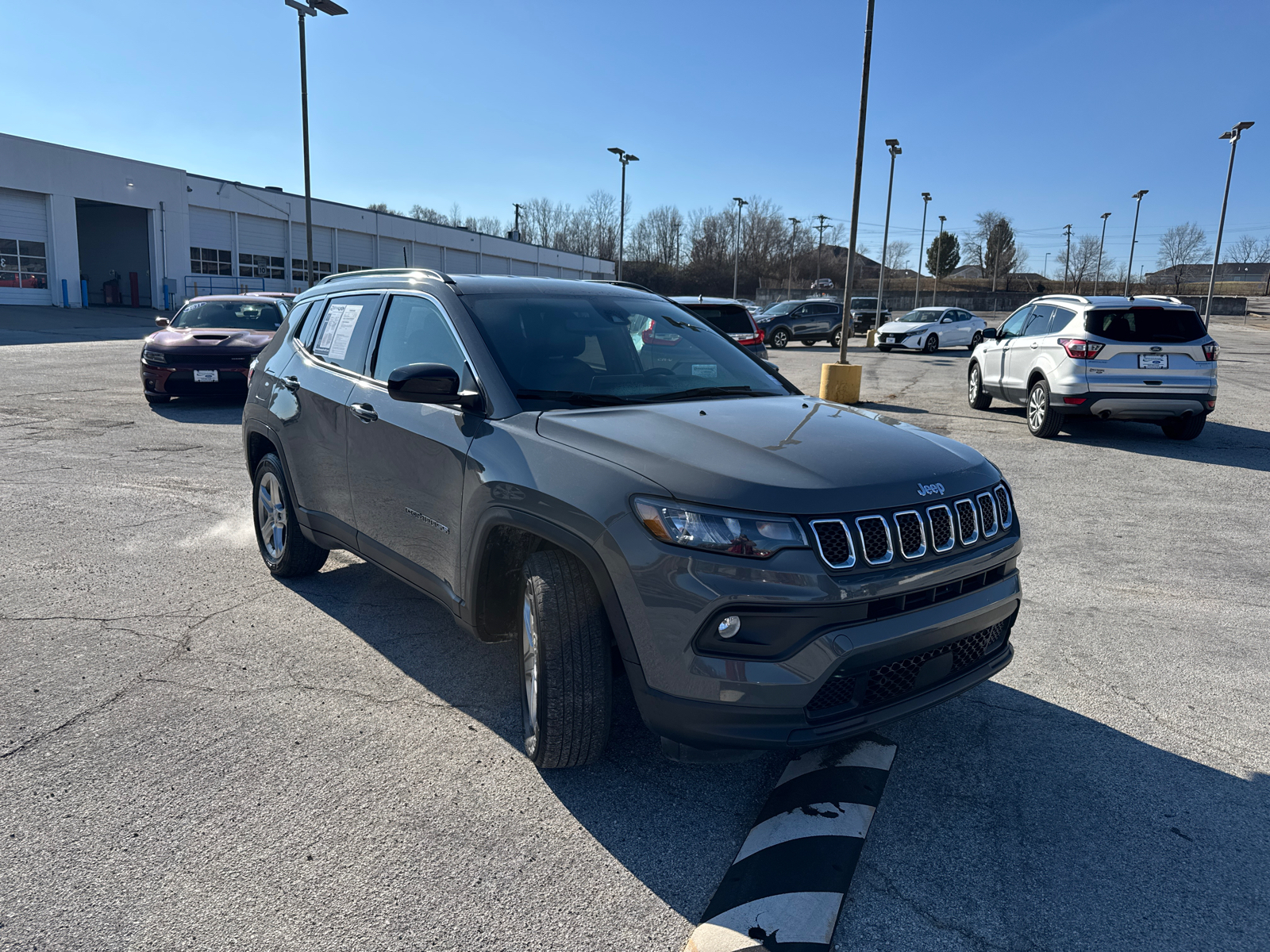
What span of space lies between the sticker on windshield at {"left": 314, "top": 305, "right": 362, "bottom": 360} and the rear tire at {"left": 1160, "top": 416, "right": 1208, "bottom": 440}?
10399 millimetres

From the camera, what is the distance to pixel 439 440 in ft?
11.5

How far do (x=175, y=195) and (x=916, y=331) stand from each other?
34072mm

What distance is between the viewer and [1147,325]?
10.4 meters

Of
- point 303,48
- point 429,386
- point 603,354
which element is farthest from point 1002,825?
point 303,48

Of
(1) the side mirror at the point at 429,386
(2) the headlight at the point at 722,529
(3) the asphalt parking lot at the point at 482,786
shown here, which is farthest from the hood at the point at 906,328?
(2) the headlight at the point at 722,529

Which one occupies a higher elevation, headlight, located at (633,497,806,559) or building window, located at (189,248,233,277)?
building window, located at (189,248,233,277)

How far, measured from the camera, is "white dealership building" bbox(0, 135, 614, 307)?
35812mm

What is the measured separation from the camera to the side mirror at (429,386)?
3254mm

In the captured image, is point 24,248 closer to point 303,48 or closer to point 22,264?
point 22,264

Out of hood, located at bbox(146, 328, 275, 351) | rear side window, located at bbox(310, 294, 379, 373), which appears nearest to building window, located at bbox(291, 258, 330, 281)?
hood, located at bbox(146, 328, 275, 351)

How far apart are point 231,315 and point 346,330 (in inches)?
407

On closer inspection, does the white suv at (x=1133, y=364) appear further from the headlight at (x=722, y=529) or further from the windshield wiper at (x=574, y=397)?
the headlight at (x=722, y=529)

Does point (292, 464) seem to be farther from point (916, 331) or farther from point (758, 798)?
point (916, 331)

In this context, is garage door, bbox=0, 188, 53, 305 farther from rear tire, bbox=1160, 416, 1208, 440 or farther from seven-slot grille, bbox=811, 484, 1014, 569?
seven-slot grille, bbox=811, 484, 1014, 569
